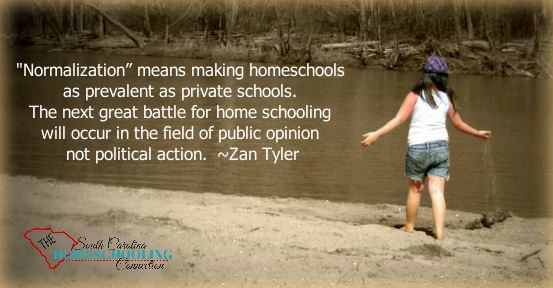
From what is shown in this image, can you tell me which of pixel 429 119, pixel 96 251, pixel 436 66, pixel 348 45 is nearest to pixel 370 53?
pixel 348 45

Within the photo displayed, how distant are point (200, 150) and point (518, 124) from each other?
8705 millimetres

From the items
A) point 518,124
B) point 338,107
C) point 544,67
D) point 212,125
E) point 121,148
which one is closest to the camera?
point 121,148

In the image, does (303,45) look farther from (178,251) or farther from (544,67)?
(178,251)

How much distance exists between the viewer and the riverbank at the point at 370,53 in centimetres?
3472

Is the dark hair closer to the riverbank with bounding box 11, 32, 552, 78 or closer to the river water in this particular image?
the river water

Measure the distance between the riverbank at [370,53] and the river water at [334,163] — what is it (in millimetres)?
13576

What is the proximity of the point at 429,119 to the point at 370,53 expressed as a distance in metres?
30.1

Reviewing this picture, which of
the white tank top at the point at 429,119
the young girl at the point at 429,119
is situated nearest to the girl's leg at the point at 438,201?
the young girl at the point at 429,119

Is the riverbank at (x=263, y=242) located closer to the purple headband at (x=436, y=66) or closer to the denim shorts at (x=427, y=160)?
the denim shorts at (x=427, y=160)

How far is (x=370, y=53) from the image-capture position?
3678cm

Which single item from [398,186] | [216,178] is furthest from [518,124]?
[216,178]

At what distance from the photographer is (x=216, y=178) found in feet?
36.7

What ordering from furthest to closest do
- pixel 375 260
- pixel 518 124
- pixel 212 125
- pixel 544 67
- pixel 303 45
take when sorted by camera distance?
pixel 303 45 → pixel 544 67 → pixel 518 124 → pixel 212 125 → pixel 375 260

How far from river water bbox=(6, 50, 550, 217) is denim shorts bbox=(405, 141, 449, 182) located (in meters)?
2.39
